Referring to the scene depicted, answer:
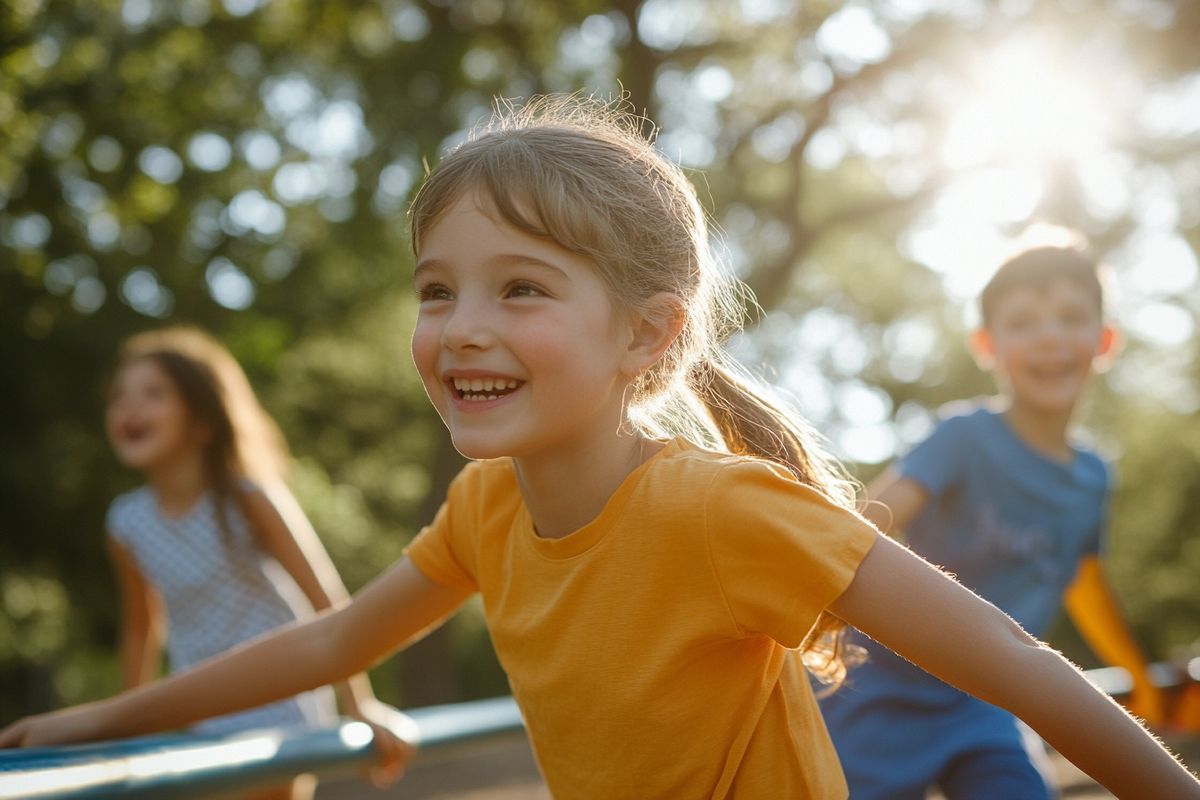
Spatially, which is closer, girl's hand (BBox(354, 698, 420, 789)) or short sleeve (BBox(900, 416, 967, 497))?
girl's hand (BBox(354, 698, 420, 789))

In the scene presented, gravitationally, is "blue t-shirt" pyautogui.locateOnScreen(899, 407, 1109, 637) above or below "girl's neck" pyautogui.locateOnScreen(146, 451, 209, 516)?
below

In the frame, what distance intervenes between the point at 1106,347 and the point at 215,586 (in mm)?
2712

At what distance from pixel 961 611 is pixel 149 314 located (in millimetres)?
12438

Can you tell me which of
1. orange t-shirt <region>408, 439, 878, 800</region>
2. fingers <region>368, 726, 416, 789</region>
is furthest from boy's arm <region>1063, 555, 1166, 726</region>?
orange t-shirt <region>408, 439, 878, 800</region>

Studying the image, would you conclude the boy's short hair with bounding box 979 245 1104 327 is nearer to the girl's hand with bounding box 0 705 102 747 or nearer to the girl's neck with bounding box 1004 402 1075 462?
the girl's neck with bounding box 1004 402 1075 462

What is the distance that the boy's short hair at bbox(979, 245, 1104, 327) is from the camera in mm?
3246

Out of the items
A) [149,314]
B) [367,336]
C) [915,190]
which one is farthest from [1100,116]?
[149,314]

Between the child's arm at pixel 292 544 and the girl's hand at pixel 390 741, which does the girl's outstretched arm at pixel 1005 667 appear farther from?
the child's arm at pixel 292 544

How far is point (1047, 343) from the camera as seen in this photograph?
3217 millimetres

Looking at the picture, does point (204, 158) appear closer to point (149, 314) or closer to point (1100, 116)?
point (149, 314)

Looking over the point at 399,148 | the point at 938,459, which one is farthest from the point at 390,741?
the point at 399,148

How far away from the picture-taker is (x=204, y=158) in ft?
40.9

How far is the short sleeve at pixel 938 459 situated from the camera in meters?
2.94

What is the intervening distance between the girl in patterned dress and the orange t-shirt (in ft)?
5.46
